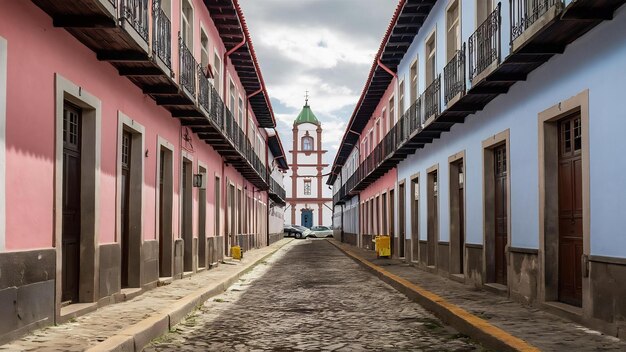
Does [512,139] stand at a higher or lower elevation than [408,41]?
lower

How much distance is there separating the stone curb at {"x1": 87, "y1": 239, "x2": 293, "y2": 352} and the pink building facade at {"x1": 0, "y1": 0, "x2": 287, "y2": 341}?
914 millimetres

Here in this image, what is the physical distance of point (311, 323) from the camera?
28.3 ft

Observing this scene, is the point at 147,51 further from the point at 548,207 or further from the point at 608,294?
the point at 608,294

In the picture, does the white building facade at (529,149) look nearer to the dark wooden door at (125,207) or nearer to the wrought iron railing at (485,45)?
the wrought iron railing at (485,45)

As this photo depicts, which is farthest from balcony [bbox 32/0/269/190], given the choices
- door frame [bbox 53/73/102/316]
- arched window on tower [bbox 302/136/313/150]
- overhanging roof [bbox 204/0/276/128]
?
arched window on tower [bbox 302/136/313/150]

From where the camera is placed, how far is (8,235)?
6324 millimetres

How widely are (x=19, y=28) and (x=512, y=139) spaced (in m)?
7.01

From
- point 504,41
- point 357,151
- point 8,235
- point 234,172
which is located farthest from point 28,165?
point 357,151

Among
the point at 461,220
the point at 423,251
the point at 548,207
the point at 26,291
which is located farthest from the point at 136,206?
the point at 423,251

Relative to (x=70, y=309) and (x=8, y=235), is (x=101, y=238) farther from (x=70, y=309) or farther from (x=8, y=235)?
(x=8, y=235)

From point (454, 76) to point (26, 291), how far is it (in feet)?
29.8

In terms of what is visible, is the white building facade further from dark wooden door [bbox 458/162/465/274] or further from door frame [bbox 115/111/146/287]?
door frame [bbox 115/111/146/287]

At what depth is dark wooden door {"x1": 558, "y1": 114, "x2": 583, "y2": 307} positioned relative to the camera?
8359mm

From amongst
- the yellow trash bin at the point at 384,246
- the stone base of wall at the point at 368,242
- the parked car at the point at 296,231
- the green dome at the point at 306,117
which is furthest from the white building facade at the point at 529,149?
the green dome at the point at 306,117
